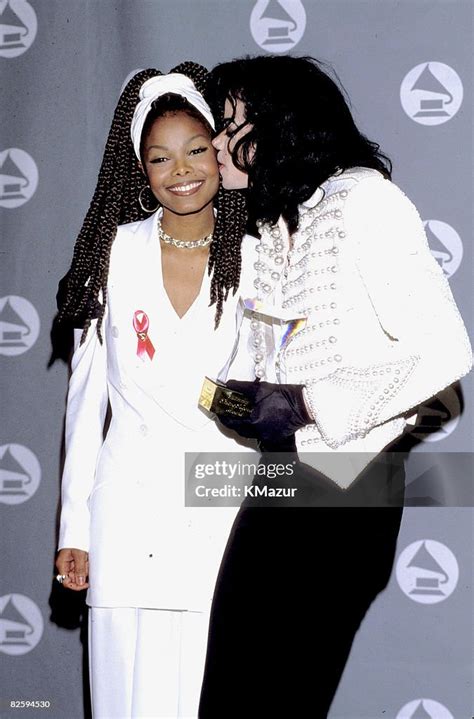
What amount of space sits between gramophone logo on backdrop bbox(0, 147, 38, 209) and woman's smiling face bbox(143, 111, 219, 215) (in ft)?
2.49

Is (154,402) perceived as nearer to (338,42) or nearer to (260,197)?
(260,197)

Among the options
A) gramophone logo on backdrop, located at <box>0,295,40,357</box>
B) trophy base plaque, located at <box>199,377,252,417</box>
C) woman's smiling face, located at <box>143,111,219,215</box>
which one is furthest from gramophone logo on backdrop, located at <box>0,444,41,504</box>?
trophy base plaque, located at <box>199,377,252,417</box>

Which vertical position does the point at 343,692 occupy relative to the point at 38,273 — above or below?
below

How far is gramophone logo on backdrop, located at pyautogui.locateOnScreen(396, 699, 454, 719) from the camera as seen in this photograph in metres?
2.54

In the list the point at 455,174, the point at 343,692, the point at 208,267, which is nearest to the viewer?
the point at 208,267

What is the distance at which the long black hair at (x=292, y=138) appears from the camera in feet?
5.49

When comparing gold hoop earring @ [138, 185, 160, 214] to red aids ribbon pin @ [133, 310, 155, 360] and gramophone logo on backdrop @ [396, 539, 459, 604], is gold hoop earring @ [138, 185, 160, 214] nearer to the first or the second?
red aids ribbon pin @ [133, 310, 155, 360]

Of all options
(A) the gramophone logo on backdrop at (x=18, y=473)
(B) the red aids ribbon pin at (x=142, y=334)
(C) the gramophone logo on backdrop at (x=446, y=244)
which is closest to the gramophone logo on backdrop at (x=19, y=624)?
(A) the gramophone logo on backdrop at (x=18, y=473)

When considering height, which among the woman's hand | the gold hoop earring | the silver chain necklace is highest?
the gold hoop earring

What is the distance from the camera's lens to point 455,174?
7.74 ft

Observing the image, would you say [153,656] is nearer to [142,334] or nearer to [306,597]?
[306,597]

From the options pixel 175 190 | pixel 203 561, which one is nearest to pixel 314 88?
pixel 175 190

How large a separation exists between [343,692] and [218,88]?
5.29 ft

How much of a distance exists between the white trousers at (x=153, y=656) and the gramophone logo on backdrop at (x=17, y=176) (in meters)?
1.18
